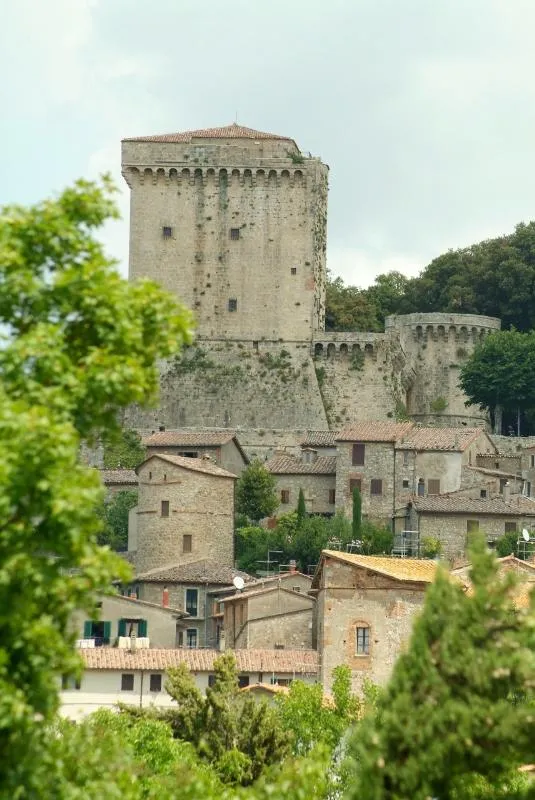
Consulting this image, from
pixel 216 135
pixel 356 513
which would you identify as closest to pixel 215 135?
pixel 216 135

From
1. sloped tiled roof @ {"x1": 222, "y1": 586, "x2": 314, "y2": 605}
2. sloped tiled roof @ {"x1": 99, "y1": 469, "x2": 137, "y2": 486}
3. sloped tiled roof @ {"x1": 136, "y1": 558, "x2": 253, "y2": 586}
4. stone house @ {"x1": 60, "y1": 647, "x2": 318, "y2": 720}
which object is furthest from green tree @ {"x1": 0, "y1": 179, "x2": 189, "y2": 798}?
sloped tiled roof @ {"x1": 99, "y1": 469, "x2": 137, "y2": 486}

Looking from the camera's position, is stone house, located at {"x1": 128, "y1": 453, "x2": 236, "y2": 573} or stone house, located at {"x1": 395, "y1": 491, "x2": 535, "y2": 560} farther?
stone house, located at {"x1": 395, "y1": 491, "x2": 535, "y2": 560}

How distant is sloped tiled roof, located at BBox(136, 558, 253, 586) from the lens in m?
66.4

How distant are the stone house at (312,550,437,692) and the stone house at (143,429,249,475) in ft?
89.8

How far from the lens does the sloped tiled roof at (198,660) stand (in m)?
51.9

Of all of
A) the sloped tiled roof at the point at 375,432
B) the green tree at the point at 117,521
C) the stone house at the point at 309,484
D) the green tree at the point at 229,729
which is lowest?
the green tree at the point at 229,729

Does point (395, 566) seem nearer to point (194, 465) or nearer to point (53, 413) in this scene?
point (194, 465)

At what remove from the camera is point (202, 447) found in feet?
256

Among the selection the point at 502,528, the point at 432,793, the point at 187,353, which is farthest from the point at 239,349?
the point at 432,793

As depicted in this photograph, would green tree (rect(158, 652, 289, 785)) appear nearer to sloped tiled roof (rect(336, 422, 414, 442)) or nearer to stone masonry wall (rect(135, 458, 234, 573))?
stone masonry wall (rect(135, 458, 234, 573))

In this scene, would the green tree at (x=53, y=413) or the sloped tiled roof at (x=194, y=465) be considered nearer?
the green tree at (x=53, y=413)

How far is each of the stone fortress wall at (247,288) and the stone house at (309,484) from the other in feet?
32.9

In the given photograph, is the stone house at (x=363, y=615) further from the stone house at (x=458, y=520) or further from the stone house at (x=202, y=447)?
the stone house at (x=202, y=447)

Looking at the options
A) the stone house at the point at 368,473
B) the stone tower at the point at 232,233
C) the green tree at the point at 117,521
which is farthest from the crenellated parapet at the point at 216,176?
the green tree at the point at 117,521
